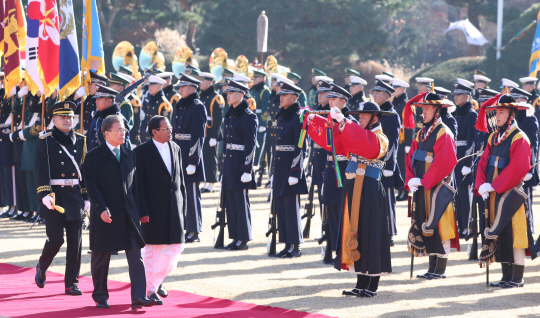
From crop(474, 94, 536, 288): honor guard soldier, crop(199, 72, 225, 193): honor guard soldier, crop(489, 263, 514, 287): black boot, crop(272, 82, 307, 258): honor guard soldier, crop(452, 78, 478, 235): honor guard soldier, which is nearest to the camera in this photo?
crop(474, 94, 536, 288): honor guard soldier

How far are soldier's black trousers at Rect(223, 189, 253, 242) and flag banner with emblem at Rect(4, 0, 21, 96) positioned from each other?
3.72 m

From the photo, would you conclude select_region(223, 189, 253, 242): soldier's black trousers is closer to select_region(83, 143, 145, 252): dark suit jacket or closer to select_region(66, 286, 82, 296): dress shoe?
select_region(66, 286, 82, 296): dress shoe

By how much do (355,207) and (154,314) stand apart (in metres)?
2.07

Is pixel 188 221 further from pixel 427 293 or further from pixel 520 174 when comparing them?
pixel 520 174

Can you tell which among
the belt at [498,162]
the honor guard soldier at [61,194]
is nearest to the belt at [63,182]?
the honor guard soldier at [61,194]

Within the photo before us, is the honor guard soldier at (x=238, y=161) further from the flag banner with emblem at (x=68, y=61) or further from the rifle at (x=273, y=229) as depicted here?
the flag banner with emblem at (x=68, y=61)

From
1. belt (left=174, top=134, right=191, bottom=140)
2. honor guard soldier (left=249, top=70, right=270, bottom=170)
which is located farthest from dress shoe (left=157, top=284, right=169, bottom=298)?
honor guard soldier (left=249, top=70, right=270, bottom=170)

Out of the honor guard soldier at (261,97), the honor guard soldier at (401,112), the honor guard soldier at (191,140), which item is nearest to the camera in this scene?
the honor guard soldier at (191,140)

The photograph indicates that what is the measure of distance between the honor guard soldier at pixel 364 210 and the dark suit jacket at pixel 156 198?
139cm

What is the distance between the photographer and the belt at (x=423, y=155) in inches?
304

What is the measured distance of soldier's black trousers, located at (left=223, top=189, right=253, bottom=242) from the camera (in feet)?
30.4

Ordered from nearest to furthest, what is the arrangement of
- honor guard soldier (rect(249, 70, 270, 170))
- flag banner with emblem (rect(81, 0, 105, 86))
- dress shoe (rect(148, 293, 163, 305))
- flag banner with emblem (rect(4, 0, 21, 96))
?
1. dress shoe (rect(148, 293, 163, 305))
2. flag banner with emblem (rect(81, 0, 105, 86))
3. flag banner with emblem (rect(4, 0, 21, 96))
4. honor guard soldier (rect(249, 70, 270, 170))

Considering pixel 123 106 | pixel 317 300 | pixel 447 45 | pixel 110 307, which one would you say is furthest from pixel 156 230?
pixel 447 45

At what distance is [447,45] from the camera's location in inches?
1711
